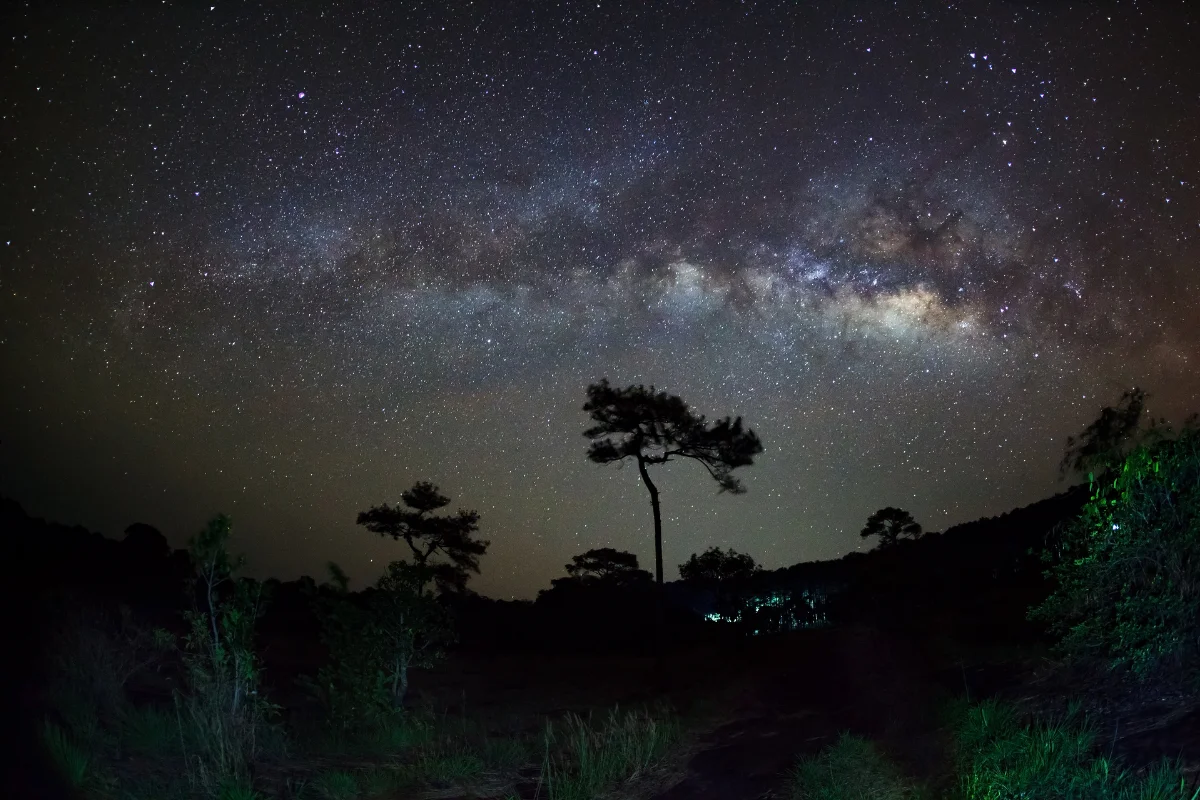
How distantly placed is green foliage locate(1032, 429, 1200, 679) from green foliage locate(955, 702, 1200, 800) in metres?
1.14

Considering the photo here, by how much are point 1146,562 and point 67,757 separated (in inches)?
439

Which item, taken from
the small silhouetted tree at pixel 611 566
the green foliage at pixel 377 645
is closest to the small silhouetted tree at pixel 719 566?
the small silhouetted tree at pixel 611 566

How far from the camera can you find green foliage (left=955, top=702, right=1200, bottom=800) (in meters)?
6.50

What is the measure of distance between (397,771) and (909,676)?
40.7ft

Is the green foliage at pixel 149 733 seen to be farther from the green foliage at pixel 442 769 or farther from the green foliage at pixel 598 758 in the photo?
the green foliage at pixel 598 758

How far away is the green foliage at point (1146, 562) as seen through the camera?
28.0ft

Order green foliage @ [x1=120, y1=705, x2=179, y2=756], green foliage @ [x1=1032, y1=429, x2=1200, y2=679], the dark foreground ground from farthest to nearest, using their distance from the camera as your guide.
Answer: green foliage @ [x1=120, y1=705, x2=179, y2=756] → the dark foreground ground → green foliage @ [x1=1032, y1=429, x2=1200, y2=679]

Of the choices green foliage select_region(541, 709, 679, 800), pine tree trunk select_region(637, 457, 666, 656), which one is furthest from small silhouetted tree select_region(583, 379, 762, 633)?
green foliage select_region(541, 709, 679, 800)

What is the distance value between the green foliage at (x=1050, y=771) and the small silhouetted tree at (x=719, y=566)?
30.4m

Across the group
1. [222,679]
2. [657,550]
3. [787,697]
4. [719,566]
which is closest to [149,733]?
[222,679]

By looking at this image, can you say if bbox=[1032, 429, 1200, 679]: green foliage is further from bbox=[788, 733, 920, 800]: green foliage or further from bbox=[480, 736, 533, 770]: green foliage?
bbox=[480, 736, 533, 770]: green foliage

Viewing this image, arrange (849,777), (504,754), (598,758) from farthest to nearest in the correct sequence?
1. (504,754)
2. (598,758)
3. (849,777)

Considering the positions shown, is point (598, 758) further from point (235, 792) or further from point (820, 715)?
point (820, 715)

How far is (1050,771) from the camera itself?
7.16 metres
